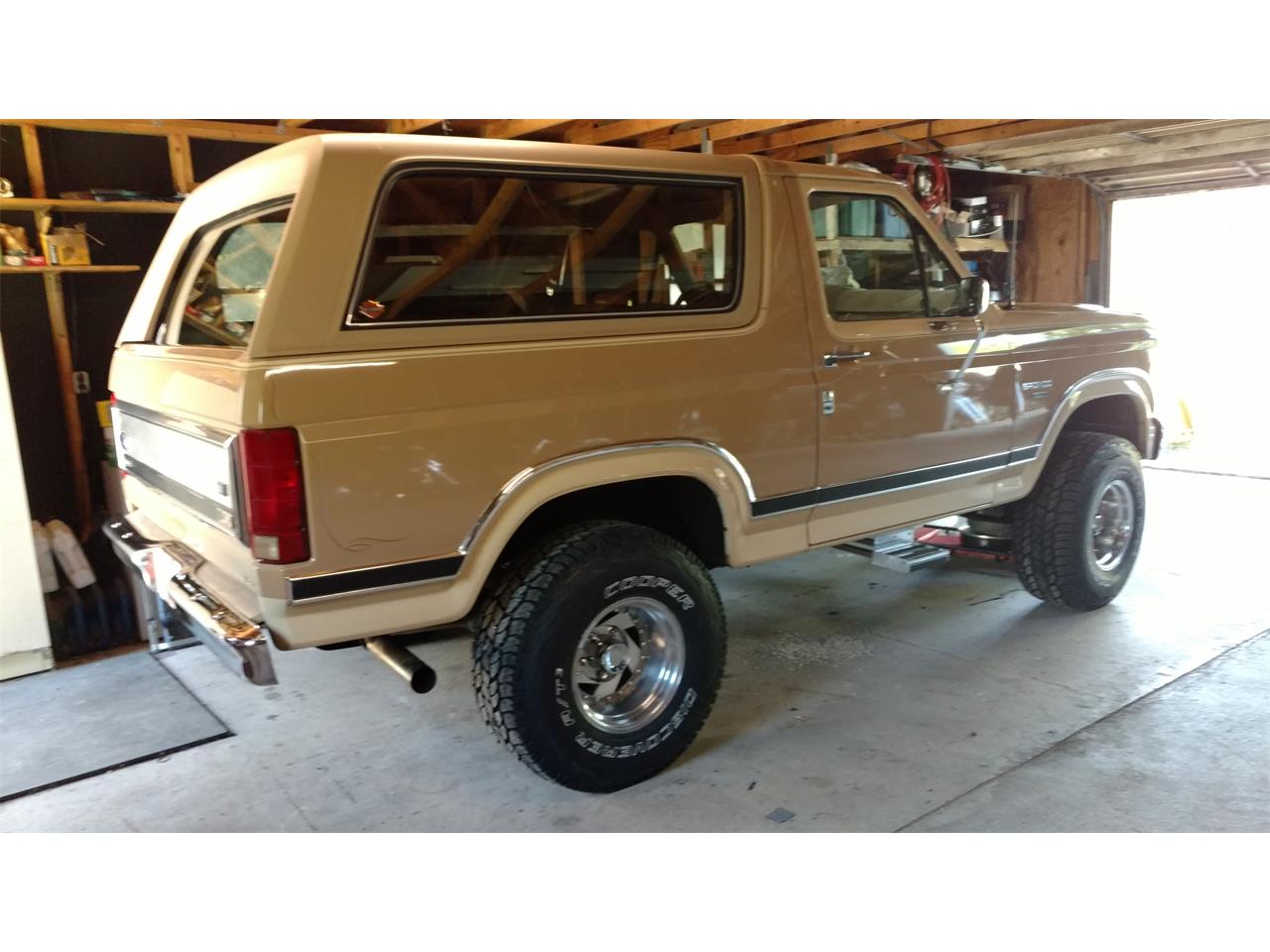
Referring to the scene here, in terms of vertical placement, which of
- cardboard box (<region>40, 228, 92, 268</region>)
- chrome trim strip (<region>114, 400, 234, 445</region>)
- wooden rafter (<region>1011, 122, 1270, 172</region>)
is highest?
wooden rafter (<region>1011, 122, 1270, 172</region>)

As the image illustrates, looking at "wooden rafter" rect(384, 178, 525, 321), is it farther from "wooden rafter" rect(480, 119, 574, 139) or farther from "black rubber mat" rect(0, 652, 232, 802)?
"wooden rafter" rect(480, 119, 574, 139)

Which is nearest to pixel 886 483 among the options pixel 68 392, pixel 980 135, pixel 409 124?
pixel 980 135

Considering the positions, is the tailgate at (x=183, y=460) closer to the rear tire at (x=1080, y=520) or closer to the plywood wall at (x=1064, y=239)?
the rear tire at (x=1080, y=520)

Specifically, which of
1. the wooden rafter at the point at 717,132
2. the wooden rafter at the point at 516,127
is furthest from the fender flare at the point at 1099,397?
the wooden rafter at the point at 516,127

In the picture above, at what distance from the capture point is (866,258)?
3547mm

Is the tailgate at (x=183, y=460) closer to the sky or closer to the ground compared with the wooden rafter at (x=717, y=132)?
closer to the ground

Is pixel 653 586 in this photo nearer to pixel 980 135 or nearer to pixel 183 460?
pixel 183 460

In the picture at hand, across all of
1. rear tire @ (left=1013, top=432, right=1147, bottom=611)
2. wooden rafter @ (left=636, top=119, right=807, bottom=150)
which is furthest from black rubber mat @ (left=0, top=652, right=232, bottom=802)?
wooden rafter @ (left=636, top=119, right=807, bottom=150)

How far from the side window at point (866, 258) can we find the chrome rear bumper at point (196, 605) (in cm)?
228

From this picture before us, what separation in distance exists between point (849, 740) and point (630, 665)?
93 centimetres

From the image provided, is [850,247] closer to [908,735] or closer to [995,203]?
[908,735]

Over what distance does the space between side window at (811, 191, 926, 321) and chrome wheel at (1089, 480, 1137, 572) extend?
1.74 meters

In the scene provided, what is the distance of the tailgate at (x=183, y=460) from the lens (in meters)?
2.46

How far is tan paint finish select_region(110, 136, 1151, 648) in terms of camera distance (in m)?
2.37
